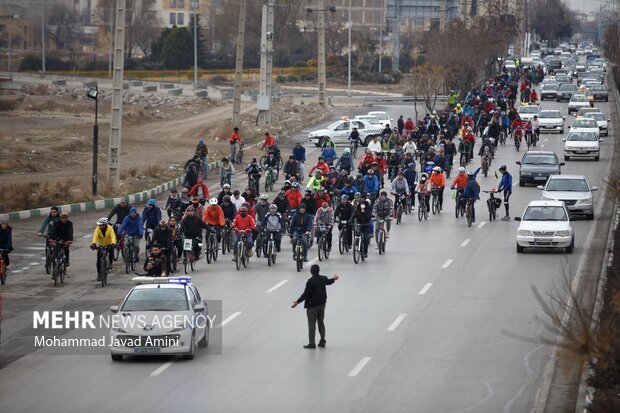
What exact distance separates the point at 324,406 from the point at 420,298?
942 cm

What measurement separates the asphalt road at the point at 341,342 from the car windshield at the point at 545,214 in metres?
0.92

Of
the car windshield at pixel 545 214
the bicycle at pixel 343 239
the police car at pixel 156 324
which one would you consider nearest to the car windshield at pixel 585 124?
the car windshield at pixel 545 214

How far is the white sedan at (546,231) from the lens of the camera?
108 feet

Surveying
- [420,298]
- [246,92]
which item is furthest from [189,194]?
[246,92]

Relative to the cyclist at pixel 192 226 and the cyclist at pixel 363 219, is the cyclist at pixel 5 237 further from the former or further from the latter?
the cyclist at pixel 363 219

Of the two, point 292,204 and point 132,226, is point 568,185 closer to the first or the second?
point 292,204

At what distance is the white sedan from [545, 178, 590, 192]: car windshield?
6.03m

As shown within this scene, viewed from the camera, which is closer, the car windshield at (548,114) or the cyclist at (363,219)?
the cyclist at (363,219)

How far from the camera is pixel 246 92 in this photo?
111938 millimetres

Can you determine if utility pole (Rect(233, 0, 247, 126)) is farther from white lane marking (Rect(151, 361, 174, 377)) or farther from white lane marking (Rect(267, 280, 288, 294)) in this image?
white lane marking (Rect(151, 361, 174, 377))

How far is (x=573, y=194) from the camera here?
130 feet

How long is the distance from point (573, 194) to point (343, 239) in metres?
9.01

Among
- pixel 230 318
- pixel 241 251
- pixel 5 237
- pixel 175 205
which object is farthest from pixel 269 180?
pixel 230 318

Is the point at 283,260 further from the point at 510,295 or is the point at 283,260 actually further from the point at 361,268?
the point at 510,295
